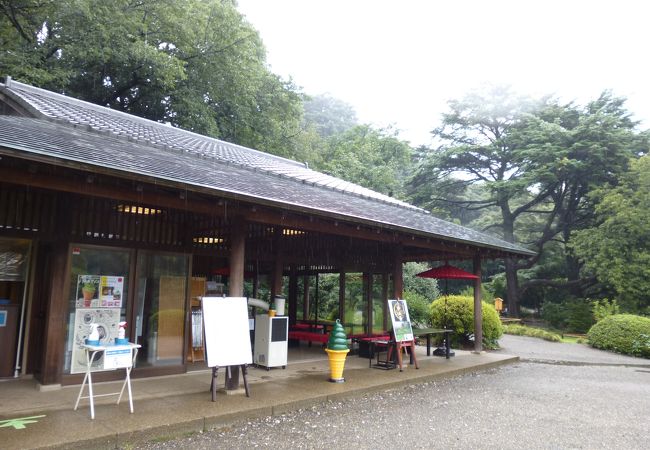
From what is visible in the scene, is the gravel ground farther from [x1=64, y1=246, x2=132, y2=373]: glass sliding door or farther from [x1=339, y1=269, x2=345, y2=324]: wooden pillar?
[x1=339, y1=269, x2=345, y2=324]: wooden pillar

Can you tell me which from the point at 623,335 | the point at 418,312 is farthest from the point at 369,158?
the point at 623,335

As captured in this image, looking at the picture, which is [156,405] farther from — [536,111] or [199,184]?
[536,111]

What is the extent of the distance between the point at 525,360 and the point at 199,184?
9.54 metres

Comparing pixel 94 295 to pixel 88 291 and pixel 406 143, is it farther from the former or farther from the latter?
pixel 406 143

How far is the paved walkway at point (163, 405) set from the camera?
13.1 feet

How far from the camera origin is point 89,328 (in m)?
6.10

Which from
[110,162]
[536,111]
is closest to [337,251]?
[110,162]

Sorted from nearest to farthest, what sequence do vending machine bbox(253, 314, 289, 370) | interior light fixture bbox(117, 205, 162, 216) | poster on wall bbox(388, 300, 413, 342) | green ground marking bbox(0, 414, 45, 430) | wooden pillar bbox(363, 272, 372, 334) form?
1. green ground marking bbox(0, 414, 45, 430)
2. interior light fixture bbox(117, 205, 162, 216)
3. vending machine bbox(253, 314, 289, 370)
4. poster on wall bbox(388, 300, 413, 342)
5. wooden pillar bbox(363, 272, 372, 334)

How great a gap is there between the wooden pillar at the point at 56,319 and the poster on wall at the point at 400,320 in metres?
5.06

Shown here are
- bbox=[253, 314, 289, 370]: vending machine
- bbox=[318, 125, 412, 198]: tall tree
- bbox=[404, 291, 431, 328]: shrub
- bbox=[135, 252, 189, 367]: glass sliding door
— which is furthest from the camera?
bbox=[318, 125, 412, 198]: tall tree

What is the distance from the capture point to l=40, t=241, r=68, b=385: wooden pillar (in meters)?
5.59

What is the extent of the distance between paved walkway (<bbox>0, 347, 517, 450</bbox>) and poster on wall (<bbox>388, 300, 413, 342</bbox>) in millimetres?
624

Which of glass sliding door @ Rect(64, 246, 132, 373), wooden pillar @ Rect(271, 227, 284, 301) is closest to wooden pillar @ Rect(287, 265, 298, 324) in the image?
wooden pillar @ Rect(271, 227, 284, 301)

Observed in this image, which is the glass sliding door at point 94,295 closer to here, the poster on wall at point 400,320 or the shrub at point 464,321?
the poster on wall at point 400,320
